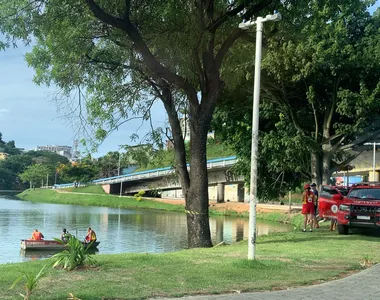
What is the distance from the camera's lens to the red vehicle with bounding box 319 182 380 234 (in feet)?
48.7

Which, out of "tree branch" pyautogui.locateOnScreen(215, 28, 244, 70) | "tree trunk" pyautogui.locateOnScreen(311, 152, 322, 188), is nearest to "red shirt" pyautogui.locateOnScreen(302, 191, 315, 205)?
"tree branch" pyautogui.locateOnScreen(215, 28, 244, 70)

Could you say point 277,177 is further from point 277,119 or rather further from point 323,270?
point 323,270

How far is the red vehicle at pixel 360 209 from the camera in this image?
1484cm

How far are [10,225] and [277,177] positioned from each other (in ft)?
66.6

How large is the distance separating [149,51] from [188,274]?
24.0 ft

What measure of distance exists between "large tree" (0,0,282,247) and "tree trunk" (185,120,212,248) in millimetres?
29

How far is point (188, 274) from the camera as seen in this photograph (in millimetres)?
7793

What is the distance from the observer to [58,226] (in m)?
35.9

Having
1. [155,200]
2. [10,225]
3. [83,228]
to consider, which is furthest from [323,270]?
[155,200]

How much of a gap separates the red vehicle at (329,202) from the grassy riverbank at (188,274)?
6.23m

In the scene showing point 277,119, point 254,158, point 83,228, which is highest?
point 277,119

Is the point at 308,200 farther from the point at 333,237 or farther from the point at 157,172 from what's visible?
the point at 157,172

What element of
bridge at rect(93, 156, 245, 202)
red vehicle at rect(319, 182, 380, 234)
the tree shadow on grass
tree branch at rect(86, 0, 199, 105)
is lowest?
the tree shadow on grass

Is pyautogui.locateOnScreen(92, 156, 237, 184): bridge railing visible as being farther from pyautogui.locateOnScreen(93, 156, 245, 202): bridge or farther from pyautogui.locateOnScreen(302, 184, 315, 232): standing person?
pyautogui.locateOnScreen(302, 184, 315, 232): standing person
